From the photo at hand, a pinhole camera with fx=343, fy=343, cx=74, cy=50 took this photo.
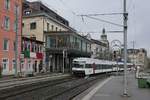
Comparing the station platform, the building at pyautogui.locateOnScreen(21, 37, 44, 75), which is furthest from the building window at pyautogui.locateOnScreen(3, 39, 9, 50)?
the station platform

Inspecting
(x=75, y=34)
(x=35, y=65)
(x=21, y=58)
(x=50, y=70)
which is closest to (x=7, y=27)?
(x=21, y=58)

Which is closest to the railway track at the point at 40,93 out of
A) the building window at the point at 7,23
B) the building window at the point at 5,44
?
the building window at the point at 5,44

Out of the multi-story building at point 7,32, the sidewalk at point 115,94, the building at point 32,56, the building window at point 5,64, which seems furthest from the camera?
the building at point 32,56

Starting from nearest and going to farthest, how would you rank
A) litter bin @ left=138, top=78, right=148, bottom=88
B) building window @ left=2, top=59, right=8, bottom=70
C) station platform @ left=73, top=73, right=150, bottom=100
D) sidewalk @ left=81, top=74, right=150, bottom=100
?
1. sidewalk @ left=81, top=74, right=150, bottom=100
2. station platform @ left=73, top=73, right=150, bottom=100
3. litter bin @ left=138, top=78, right=148, bottom=88
4. building window @ left=2, top=59, right=8, bottom=70

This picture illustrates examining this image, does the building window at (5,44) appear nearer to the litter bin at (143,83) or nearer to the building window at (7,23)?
the building window at (7,23)

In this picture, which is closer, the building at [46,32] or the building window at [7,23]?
the building window at [7,23]

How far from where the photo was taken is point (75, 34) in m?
76.2

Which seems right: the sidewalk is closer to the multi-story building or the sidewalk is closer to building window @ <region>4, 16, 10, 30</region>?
the multi-story building

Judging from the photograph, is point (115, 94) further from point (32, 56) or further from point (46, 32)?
point (46, 32)

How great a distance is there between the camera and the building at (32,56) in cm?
5750

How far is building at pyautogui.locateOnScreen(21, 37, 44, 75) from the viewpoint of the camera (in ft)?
189

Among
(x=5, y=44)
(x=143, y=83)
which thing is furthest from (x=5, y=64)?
(x=143, y=83)

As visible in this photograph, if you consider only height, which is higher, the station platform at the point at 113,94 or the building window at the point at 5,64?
the building window at the point at 5,64

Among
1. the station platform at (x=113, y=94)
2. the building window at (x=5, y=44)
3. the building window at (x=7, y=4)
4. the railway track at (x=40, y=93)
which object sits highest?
the building window at (x=7, y=4)
